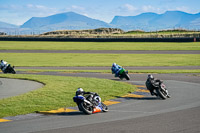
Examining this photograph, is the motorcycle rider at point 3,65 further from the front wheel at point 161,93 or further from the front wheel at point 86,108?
the front wheel at point 86,108

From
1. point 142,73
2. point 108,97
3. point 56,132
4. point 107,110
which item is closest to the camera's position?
point 56,132

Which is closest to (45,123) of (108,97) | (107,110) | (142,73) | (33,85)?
(107,110)

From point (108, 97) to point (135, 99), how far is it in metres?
1.39

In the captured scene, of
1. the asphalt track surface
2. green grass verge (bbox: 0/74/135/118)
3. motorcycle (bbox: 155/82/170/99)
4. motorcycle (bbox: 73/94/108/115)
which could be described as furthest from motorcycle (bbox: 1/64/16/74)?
motorcycle (bbox: 73/94/108/115)

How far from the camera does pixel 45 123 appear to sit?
12680mm

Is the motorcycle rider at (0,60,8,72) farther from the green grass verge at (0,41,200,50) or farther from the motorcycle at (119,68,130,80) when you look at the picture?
the green grass verge at (0,41,200,50)

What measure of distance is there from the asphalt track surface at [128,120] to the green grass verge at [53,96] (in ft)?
3.82

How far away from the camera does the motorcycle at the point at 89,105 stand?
14.2 m

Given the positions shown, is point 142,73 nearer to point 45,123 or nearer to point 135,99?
point 135,99

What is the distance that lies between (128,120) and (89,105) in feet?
6.55

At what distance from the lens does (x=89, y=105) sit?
47.3 feet

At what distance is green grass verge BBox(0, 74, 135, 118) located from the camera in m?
15.3

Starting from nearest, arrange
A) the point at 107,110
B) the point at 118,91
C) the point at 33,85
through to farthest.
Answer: the point at 107,110 → the point at 118,91 → the point at 33,85

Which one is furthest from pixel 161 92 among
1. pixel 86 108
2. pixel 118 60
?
pixel 118 60
